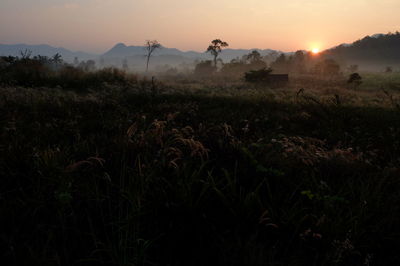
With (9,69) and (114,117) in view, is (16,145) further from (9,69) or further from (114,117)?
(9,69)

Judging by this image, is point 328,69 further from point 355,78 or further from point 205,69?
point 205,69

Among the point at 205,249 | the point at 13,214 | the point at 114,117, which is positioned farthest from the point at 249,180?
the point at 114,117

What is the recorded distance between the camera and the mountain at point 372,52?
4205 inches

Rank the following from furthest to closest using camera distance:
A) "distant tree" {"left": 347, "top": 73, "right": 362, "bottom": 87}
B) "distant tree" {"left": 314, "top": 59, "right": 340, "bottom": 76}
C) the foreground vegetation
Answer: "distant tree" {"left": 314, "top": 59, "right": 340, "bottom": 76} → "distant tree" {"left": 347, "top": 73, "right": 362, "bottom": 87} → the foreground vegetation

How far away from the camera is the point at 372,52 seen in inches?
4515

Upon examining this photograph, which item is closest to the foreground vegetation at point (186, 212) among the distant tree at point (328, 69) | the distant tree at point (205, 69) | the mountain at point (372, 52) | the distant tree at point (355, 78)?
the distant tree at point (355, 78)

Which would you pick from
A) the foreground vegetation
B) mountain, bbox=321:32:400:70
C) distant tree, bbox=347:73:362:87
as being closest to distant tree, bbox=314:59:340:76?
distant tree, bbox=347:73:362:87

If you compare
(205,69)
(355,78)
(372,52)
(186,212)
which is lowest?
(186,212)

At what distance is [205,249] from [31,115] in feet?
17.2

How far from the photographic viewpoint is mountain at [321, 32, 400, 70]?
107 meters

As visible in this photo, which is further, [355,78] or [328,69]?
[328,69]

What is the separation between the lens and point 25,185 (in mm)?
2523

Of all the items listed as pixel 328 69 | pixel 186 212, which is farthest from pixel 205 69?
pixel 186 212

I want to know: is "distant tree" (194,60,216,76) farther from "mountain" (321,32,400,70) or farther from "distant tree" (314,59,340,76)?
"mountain" (321,32,400,70)
